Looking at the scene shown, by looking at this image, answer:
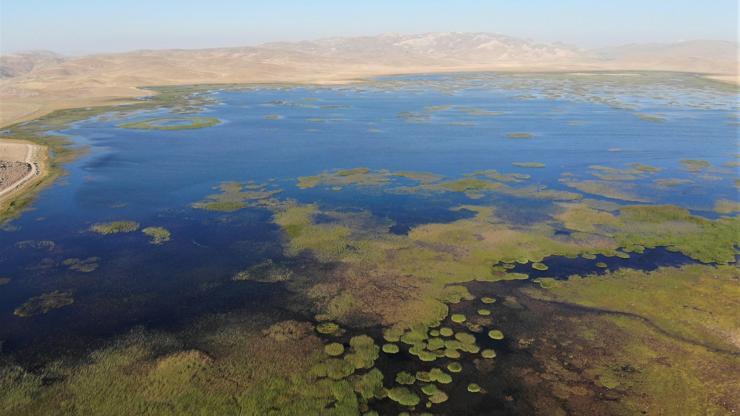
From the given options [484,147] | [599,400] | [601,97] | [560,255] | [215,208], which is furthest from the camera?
[601,97]

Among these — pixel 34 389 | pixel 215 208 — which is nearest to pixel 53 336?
pixel 34 389

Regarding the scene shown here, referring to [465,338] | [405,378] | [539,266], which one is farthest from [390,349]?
[539,266]

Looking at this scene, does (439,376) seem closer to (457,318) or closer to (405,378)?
(405,378)

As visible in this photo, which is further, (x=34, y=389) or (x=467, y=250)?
(x=467, y=250)

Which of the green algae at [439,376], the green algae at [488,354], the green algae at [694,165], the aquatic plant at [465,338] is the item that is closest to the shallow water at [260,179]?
the green algae at [694,165]

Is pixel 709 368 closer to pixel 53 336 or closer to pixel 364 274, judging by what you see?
pixel 364 274
